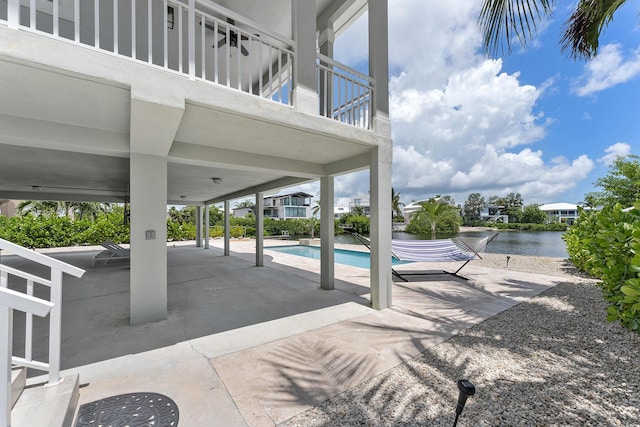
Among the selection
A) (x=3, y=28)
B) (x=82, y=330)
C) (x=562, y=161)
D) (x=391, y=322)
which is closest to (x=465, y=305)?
(x=391, y=322)

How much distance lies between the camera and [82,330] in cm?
425

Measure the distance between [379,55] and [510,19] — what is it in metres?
2.27

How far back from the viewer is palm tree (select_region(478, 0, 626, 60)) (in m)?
3.30

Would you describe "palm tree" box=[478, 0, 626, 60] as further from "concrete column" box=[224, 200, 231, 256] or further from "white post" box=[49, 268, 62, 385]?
"concrete column" box=[224, 200, 231, 256]

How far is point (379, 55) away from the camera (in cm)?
514

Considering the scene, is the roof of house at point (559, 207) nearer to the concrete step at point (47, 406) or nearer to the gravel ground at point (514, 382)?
the gravel ground at point (514, 382)

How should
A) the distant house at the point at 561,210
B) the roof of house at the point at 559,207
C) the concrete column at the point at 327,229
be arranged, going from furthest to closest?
1. the roof of house at the point at 559,207
2. the distant house at the point at 561,210
3. the concrete column at the point at 327,229

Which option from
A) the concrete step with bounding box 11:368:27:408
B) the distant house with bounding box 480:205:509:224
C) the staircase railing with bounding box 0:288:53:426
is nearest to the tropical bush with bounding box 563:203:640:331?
the staircase railing with bounding box 0:288:53:426

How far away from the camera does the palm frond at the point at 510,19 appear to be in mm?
3283

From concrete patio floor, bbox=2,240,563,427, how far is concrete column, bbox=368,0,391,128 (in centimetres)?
368

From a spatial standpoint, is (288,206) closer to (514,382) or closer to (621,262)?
(621,262)

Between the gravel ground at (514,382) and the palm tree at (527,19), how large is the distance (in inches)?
158

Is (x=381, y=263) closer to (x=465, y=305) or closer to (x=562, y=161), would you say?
(x=465, y=305)

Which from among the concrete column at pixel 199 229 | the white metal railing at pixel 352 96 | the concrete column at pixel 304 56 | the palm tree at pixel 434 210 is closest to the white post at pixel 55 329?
the concrete column at pixel 304 56
